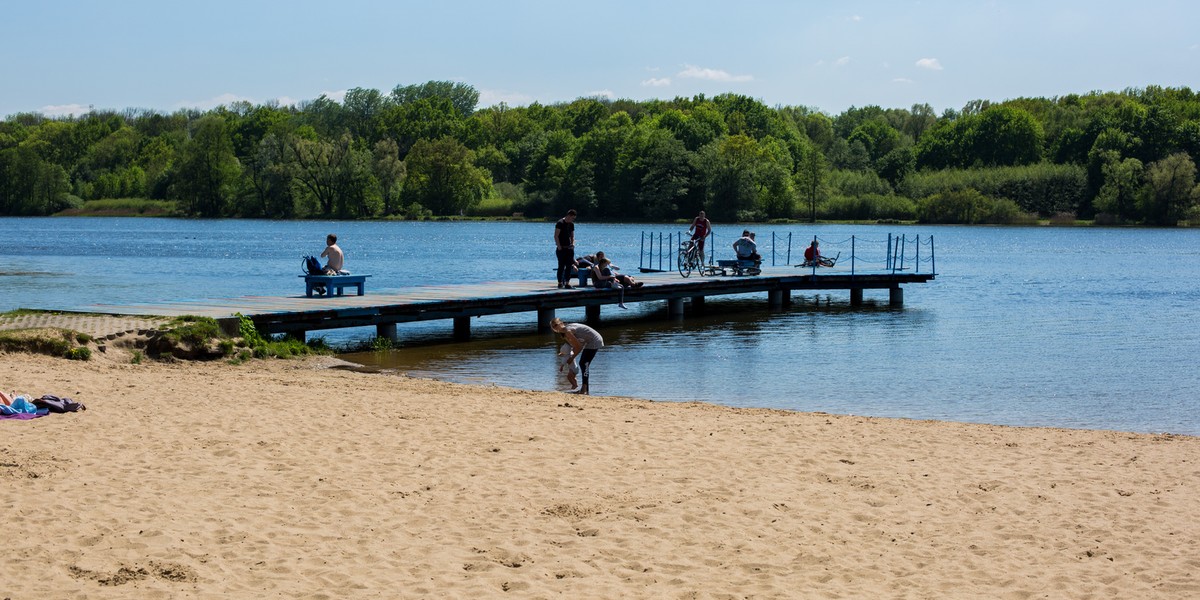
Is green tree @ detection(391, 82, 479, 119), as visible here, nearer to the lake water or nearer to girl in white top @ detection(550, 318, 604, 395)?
the lake water

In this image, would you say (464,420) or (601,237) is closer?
(464,420)

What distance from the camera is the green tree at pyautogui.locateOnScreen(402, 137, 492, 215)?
113750 mm

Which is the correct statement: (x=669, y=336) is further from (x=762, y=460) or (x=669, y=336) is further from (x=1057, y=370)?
(x=762, y=460)

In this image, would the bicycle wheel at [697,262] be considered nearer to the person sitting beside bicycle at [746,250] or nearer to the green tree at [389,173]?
the person sitting beside bicycle at [746,250]

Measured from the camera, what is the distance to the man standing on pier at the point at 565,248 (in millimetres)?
24828

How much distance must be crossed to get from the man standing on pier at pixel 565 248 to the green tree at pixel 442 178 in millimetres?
88055

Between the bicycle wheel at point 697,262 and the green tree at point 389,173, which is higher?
the green tree at point 389,173

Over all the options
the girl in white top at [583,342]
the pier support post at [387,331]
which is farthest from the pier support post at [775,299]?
the girl in white top at [583,342]

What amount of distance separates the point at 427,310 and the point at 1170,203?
92.9 metres

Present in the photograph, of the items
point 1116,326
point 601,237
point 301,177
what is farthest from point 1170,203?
point 1116,326

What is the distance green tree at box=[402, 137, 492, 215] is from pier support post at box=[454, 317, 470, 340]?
90.8m

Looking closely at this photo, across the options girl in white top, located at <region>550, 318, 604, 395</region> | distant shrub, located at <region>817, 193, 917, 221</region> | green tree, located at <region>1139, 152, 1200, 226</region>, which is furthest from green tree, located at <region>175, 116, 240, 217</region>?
→ girl in white top, located at <region>550, 318, 604, 395</region>

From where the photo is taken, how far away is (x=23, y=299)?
3278cm

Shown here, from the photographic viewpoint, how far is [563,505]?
884 cm
